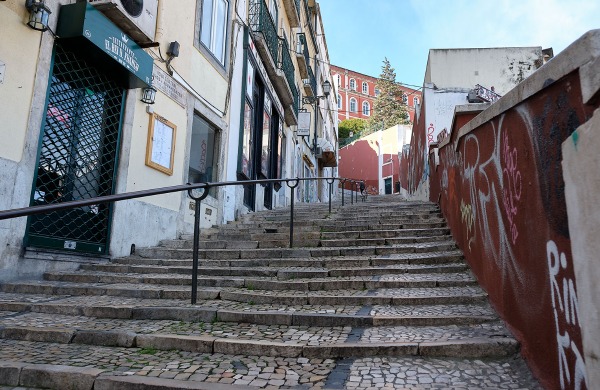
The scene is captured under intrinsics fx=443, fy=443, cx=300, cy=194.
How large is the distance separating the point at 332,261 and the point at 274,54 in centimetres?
883

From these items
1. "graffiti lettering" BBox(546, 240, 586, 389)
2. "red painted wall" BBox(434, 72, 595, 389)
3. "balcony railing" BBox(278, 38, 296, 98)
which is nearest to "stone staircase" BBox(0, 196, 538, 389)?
"red painted wall" BBox(434, 72, 595, 389)

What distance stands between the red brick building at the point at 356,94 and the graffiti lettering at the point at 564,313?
52.9 m

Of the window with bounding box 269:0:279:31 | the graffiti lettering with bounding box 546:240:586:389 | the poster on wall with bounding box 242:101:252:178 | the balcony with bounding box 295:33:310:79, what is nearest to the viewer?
the graffiti lettering with bounding box 546:240:586:389

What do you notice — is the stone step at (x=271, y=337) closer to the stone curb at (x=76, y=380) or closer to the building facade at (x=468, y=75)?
the stone curb at (x=76, y=380)

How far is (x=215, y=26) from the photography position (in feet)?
30.6

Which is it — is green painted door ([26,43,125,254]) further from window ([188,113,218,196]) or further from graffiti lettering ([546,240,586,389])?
graffiti lettering ([546,240,586,389])

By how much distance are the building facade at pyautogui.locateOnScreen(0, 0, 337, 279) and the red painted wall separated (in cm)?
475

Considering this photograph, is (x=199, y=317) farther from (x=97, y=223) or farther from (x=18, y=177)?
(x=97, y=223)

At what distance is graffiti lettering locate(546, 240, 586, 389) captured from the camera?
2021 millimetres

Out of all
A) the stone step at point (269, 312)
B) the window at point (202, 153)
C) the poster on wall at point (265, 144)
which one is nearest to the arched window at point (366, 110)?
the poster on wall at point (265, 144)

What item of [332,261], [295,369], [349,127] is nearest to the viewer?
[295,369]

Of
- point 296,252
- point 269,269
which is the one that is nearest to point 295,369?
point 269,269

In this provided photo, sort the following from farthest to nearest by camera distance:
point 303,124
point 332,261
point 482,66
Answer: point 303,124
point 482,66
point 332,261

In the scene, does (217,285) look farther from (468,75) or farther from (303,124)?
(468,75)
